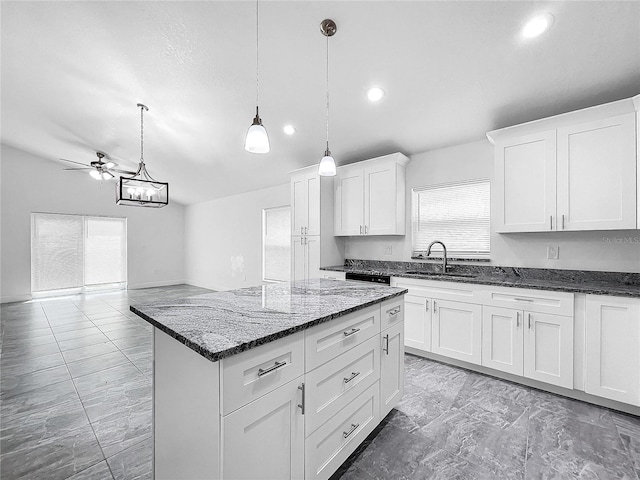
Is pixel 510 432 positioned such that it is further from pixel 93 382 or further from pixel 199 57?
pixel 199 57

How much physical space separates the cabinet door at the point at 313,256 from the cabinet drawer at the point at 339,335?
2249mm

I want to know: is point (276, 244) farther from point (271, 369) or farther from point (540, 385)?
point (271, 369)

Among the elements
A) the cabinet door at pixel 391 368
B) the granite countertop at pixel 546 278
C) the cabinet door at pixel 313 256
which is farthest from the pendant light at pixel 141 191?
the cabinet door at pixel 391 368

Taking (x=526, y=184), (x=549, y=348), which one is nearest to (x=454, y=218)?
(x=526, y=184)

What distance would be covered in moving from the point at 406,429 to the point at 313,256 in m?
2.52

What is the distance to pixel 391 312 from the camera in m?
2.01

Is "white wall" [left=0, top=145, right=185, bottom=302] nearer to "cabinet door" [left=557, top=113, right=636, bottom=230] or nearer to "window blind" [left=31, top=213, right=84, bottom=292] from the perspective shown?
"window blind" [left=31, top=213, right=84, bottom=292]

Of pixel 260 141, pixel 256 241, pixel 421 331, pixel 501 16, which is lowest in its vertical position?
pixel 421 331

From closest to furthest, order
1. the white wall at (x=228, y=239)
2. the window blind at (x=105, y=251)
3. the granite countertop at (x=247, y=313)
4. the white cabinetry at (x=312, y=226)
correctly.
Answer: the granite countertop at (x=247, y=313), the white cabinetry at (x=312, y=226), the white wall at (x=228, y=239), the window blind at (x=105, y=251)

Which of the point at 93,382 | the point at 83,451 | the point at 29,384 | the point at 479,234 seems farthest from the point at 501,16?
the point at 29,384

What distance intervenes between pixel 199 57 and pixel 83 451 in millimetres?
3272

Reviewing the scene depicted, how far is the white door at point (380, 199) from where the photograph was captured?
3701mm

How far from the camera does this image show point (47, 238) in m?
6.45

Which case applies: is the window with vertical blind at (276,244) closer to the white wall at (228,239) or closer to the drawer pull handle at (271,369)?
the white wall at (228,239)
